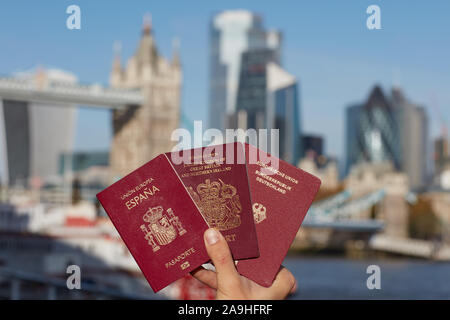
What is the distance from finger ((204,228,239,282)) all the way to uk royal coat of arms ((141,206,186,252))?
11 centimetres

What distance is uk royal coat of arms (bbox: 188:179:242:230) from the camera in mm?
1584

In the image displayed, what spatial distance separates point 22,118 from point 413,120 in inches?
2704

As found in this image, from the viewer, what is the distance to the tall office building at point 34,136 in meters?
66.1

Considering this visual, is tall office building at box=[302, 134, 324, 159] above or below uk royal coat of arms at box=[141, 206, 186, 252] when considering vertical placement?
below

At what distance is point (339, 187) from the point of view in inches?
2756

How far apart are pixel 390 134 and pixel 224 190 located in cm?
10247

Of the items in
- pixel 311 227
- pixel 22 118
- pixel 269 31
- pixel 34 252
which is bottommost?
pixel 311 227

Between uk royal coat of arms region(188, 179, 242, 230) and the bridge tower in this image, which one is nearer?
uk royal coat of arms region(188, 179, 242, 230)

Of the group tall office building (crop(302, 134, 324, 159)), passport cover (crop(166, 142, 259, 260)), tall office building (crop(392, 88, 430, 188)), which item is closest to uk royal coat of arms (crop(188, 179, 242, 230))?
passport cover (crop(166, 142, 259, 260))

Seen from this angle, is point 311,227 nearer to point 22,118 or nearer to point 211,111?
point 22,118

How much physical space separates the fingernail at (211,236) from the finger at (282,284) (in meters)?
0.18
